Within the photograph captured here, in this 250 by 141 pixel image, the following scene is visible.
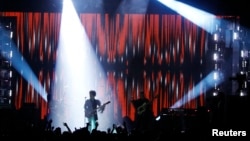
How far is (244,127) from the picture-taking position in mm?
4926

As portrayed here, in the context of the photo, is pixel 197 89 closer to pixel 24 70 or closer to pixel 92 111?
pixel 92 111

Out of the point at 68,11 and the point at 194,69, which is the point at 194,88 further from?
the point at 68,11

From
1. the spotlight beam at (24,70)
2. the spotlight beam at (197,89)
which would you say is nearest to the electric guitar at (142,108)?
the spotlight beam at (197,89)

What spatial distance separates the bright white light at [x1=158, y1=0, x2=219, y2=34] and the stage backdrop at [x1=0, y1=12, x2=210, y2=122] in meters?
0.18

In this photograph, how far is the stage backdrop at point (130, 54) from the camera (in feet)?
48.8

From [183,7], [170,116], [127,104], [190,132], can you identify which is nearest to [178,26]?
[183,7]

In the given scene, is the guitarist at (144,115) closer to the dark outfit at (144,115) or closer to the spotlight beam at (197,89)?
the dark outfit at (144,115)

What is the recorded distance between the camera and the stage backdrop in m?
14.9

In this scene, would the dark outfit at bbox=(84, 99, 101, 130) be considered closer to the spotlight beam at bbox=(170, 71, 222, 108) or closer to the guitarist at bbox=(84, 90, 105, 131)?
the guitarist at bbox=(84, 90, 105, 131)

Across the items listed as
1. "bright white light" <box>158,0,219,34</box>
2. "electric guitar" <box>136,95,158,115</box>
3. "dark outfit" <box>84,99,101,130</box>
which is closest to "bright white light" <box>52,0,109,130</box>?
"bright white light" <box>158,0,219,34</box>

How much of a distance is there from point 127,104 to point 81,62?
2.14 m

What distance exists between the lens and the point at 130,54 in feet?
49.3

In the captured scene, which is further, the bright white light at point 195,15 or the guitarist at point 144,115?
the bright white light at point 195,15

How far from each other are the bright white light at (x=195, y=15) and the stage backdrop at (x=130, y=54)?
18cm
